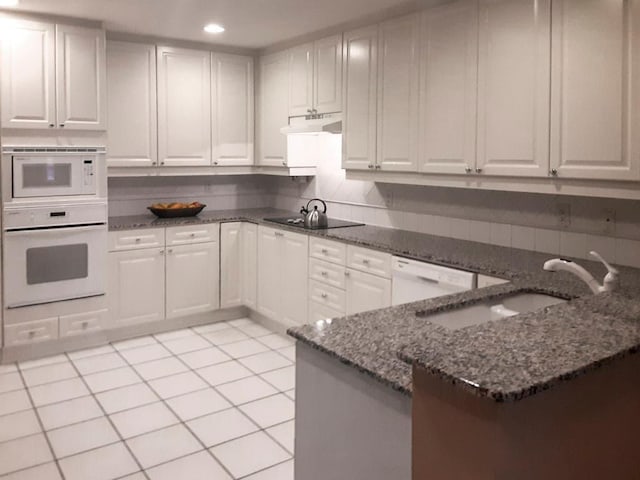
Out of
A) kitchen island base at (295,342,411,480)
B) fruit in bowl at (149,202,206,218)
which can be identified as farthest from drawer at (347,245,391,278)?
kitchen island base at (295,342,411,480)

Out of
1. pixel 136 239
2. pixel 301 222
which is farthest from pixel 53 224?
pixel 301 222

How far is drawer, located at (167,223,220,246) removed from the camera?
4.72m

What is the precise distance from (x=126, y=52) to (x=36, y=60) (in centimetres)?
78

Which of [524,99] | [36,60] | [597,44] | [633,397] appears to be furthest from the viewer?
[36,60]

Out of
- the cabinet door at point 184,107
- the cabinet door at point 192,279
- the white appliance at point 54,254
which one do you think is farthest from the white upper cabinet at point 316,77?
the white appliance at point 54,254

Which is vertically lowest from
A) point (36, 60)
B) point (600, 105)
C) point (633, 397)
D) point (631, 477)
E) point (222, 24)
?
point (631, 477)

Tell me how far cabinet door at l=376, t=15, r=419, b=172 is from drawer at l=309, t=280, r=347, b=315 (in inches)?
35.9

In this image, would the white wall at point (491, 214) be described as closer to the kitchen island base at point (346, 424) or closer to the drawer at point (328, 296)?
the drawer at point (328, 296)

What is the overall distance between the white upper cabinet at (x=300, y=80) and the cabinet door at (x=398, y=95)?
83 cm

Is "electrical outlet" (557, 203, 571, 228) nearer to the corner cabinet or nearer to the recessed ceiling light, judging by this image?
the recessed ceiling light

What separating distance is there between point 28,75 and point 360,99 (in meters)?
2.25

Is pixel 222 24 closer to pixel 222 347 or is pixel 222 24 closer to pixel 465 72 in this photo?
pixel 465 72

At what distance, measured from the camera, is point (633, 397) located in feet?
4.51

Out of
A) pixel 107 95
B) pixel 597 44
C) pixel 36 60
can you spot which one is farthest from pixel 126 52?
pixel 597 44
